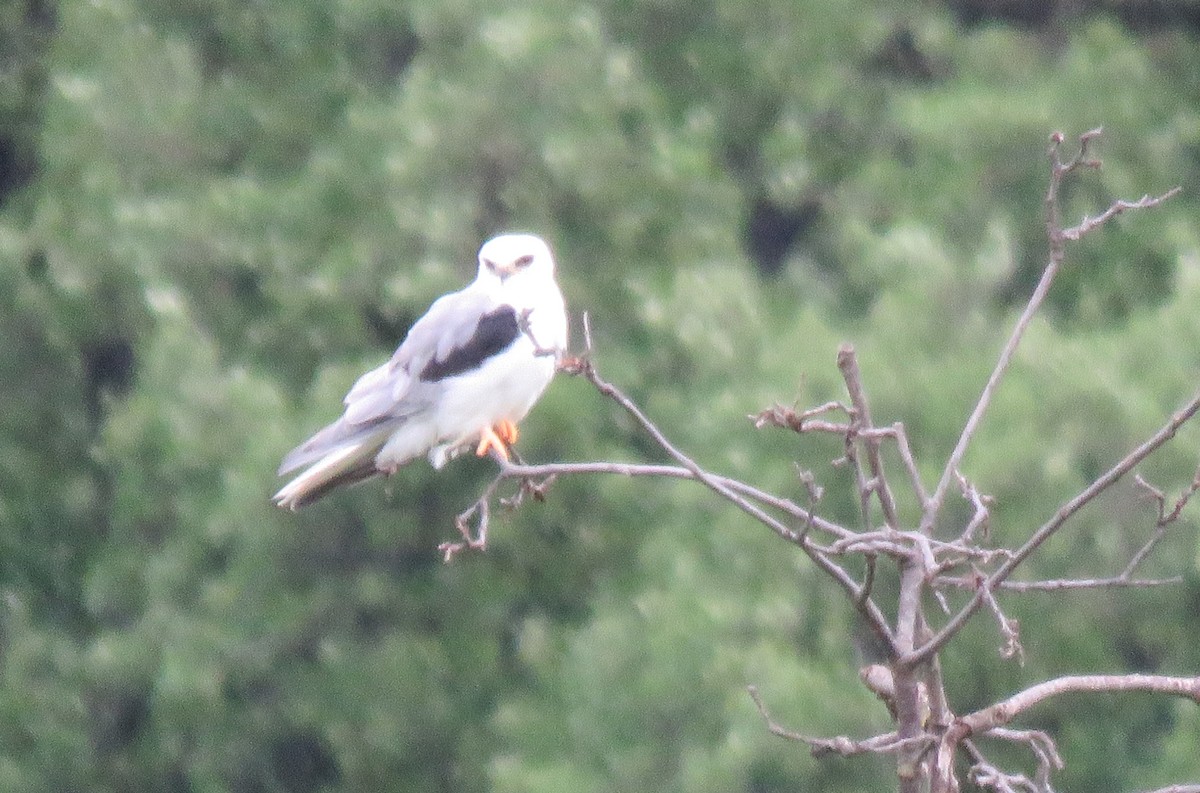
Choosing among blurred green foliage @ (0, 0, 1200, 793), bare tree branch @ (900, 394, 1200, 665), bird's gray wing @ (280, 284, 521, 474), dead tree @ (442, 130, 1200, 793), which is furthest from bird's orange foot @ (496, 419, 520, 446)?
blurred green foliage @ (0, 0, 1200, 793)

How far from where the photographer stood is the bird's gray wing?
237 inches

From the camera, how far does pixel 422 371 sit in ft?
20.5

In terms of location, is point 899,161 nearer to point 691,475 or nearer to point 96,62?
point 96,62

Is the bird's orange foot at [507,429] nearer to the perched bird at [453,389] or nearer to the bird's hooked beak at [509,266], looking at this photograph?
the perched bird at [453,389]

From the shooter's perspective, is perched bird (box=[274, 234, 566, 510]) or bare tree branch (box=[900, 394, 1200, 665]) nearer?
bare tree branch (box=[900, 394, 1200, 665])

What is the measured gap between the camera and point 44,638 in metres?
16.5

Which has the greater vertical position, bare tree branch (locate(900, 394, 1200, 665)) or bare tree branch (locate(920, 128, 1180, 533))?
bare tree branch (locate(920, 128, 1180, 533))

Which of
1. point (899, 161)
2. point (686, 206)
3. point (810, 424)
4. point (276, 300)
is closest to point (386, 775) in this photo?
point (276, 300)

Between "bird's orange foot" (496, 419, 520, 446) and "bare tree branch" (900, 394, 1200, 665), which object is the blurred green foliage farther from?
"bare tree branch" (900, 394, 1200, 665)

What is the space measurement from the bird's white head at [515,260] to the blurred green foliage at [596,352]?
13.7ft

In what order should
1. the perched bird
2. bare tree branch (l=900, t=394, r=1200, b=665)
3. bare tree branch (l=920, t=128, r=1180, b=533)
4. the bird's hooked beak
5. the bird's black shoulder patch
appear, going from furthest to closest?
the bird's hooked beak < the bird's black shoulder patch < the perched bird < bare tree branch (l=920, t=128, r=1180, b=533) < bare tree branch (l=900, t=394, r=1200, b=665)

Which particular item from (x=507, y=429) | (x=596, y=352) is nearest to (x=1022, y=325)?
(x=507, y=429)

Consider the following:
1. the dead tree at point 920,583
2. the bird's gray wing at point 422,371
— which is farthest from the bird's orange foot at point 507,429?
the dead tree at point 920,583

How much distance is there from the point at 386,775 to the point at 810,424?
12.1m
